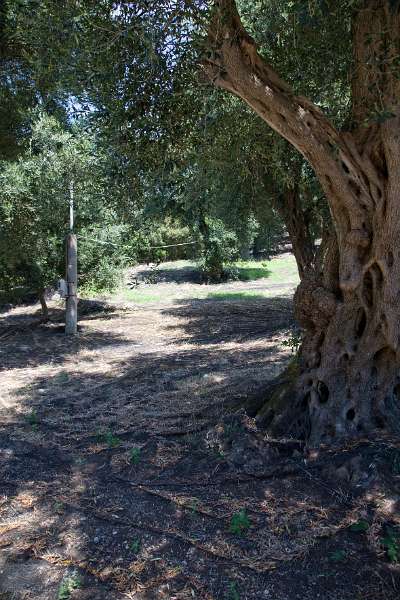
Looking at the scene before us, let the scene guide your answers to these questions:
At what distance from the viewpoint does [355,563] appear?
10.1 feet

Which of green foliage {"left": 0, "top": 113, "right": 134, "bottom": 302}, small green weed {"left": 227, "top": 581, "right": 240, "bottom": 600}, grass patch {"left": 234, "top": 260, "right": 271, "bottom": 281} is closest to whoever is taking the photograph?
small green weed {"left": 227, "top": 581, "right": 240, "bottom": 600}

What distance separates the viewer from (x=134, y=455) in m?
4.86

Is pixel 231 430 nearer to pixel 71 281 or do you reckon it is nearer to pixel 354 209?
pixel 354 209

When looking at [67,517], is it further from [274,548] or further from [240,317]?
[240,317]

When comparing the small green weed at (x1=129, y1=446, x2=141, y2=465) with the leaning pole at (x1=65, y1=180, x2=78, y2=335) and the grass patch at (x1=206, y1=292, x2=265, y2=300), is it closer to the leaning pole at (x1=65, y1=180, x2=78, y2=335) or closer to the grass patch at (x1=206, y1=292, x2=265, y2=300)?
the leaning pole at (x1=65, y1=180, x2=78, y2=335)

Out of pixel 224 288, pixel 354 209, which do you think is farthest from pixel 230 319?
pixel 354 209

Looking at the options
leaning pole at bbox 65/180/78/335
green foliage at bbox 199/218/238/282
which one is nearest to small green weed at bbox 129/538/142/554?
green foliage at bbox 199/218/238/282

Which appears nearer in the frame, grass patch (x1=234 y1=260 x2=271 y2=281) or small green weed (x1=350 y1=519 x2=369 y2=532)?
small green weed (x1=350 y1=519 x2=369 y2=532)

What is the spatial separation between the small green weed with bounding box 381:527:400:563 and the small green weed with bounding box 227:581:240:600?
920mm

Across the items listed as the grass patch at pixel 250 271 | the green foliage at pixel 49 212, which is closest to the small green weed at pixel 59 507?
the green foliage at pixel 49 212

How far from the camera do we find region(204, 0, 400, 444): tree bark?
420 cm

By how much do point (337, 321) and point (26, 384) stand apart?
573 cm

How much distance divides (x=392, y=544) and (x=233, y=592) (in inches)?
39.3

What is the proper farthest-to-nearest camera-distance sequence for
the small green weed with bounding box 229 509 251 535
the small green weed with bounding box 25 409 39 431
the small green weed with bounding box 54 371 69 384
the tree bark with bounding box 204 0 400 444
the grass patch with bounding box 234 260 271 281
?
the grass patch with bounding box 234 260 271 281 < the small green weed with bounding box 54 371 69 384 < the small green weed with bounding box 25 409 39 431 < the tree bark with bounding box 204 0 400 444 < the small green weed with bounding box 229 509 251 535
